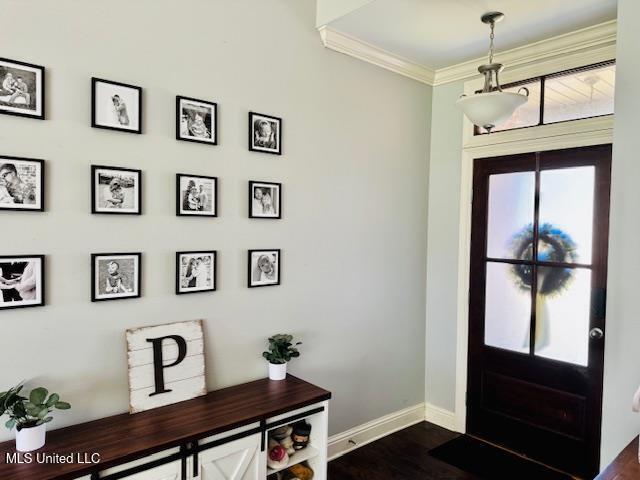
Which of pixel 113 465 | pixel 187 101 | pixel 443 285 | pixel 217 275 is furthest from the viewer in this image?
pixel 443 285

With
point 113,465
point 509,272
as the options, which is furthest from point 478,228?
point 113,465

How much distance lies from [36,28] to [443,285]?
2779 millimetres

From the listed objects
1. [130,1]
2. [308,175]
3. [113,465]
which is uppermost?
[130,1]

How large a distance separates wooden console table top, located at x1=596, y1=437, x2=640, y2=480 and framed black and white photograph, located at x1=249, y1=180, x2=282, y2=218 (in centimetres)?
178

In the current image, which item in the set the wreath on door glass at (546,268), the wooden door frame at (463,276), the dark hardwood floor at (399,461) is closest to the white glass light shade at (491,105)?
the wooden door frame at (463,276)

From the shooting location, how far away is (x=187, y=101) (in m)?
2.11

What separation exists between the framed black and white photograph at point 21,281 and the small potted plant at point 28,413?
0.32 m

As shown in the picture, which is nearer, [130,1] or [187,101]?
[130,1]

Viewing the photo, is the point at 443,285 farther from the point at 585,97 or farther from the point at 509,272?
the point at 585,97

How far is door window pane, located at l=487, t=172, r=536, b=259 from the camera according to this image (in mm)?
2846

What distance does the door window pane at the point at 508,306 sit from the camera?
286 centimetres

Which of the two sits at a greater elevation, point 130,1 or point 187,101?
point 130,1

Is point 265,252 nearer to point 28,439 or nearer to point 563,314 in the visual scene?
point 28,439

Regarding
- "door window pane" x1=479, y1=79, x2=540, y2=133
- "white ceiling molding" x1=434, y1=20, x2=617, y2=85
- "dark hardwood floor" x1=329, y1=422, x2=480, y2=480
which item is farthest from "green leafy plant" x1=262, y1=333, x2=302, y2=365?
"white ceiling molding" x1=434, y1=20, x2=617, y2=85
